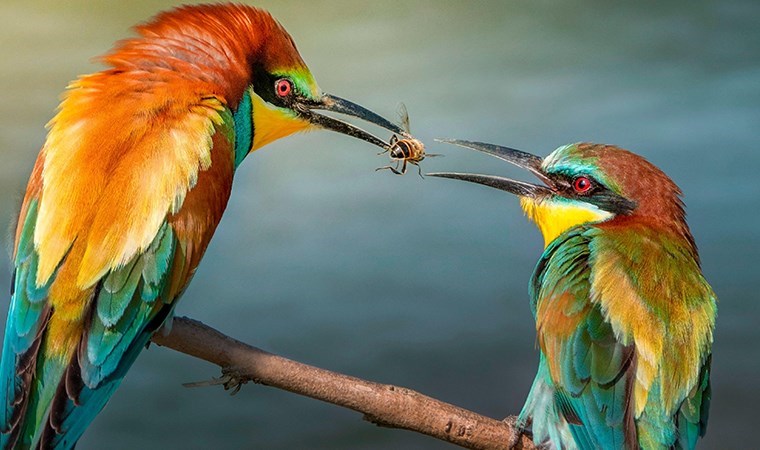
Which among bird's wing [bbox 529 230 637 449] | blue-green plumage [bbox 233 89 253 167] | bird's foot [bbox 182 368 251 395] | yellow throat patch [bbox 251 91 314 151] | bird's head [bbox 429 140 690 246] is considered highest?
bird's head [bbox 429 140 690 246]

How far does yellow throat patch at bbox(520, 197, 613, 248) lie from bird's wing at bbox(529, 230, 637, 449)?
0.17 m

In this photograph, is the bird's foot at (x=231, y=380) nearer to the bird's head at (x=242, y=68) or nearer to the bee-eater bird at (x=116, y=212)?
the bee-eater bird at (x=116, y=212)

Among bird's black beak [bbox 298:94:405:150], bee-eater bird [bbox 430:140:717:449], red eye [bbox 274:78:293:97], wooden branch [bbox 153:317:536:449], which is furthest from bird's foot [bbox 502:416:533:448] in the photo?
red eye [bbox 274:78:293:97]

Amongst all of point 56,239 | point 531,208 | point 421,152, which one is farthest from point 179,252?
point 531,208

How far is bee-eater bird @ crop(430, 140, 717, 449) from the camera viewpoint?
8.12 ft

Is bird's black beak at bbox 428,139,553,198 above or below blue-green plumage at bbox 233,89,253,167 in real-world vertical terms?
above

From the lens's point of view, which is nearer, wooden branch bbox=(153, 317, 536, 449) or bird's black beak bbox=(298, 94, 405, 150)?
wooden branch bbox=(153, 317, 536, 449)

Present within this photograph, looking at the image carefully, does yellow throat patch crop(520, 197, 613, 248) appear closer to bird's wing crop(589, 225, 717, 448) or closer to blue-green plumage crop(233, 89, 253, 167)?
bird's wing crop(589, 225, 717, 448)

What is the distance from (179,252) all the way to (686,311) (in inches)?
50.2

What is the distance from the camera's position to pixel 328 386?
7.70 ft

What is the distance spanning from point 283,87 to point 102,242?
80 cm

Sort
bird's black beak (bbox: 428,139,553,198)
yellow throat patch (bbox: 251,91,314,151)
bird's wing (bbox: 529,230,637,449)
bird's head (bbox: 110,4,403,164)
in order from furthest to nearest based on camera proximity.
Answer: bird's black beak (bbox: 428,139,553,198) → yellow throat patch (bbox: 251,91,314,151) → bird's head (bbox: 110,4,403,164) → bird's wing (bbox: 529,230,637,449)

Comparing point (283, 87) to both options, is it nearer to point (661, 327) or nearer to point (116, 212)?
point (116, 212)

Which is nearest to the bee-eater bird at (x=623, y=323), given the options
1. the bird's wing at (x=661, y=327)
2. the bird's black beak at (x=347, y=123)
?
the bird's wing at (x=661, y=327)
